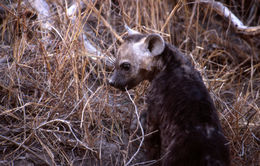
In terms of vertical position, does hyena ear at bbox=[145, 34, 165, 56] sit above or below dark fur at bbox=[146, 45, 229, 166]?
above

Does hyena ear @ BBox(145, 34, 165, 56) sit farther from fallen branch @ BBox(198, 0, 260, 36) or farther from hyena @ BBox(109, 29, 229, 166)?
fallen branch @ BBox(198, 0, 260, 36)

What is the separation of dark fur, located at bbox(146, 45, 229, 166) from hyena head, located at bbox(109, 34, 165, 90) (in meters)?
0.10

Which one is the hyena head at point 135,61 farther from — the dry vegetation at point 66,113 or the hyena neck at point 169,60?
the dry vegetation at point 66,113

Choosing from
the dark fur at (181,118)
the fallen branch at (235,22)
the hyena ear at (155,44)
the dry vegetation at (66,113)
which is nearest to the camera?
the dark fur at (181,118)

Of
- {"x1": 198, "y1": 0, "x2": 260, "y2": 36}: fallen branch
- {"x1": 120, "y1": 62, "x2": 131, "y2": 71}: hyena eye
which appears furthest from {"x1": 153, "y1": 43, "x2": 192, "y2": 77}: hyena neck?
{"x1": 198, "y1": 0, "x2": 260, "y2": 36}: fallen branch

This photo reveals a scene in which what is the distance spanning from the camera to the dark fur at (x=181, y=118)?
81.3 inches

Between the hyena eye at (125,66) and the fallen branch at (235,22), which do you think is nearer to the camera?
the hyena eye at (125,66)

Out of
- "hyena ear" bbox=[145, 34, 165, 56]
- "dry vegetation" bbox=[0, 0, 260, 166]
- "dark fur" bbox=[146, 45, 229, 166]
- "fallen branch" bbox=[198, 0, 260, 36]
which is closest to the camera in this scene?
"dark fur" bbox=[146, 45, 229, 166]

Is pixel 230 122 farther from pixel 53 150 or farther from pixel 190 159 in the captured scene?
pixel 53 150

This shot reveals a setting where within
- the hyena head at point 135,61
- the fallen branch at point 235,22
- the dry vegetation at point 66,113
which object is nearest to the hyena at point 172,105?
the hyena head at point 135,61

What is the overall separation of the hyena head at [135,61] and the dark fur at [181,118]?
97 mm

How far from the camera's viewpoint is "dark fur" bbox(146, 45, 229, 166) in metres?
2.06

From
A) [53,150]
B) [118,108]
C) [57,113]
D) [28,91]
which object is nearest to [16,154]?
[53,150]

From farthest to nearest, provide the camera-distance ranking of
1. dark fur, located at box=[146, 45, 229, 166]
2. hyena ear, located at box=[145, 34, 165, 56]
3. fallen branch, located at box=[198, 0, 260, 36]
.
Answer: fallen branch, located at box=[198, 0, 260, 36], hyena ear, located at box=[145, 34, 165, 56], dark fur, located at box=[146, 45, 229, 166]
